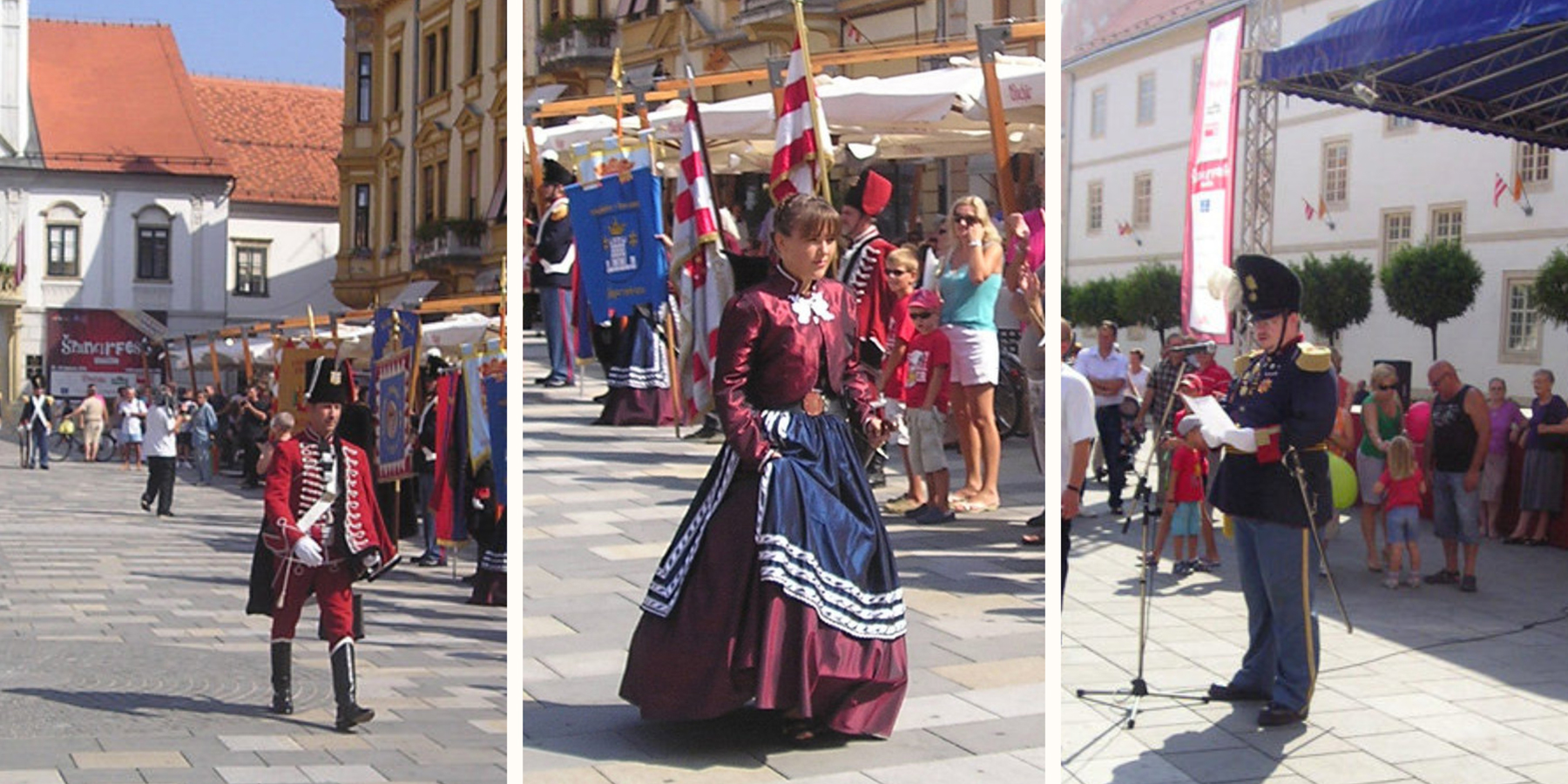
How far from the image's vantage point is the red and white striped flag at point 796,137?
6.09m

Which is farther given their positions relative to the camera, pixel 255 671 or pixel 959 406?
pixel 255 671

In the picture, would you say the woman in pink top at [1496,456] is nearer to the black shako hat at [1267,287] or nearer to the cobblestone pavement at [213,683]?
the black shako hat at [1267,287]

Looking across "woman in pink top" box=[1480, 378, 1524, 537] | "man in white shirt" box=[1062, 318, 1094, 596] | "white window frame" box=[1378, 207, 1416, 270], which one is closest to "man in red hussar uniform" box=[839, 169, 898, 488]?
"man in white shirt" box=[1062, 318, 1094, 596]

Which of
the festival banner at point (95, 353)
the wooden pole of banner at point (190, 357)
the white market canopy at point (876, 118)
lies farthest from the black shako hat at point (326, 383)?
the festival banner at point (95, 353)

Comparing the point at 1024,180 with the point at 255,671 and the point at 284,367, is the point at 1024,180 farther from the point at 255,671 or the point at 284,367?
the point at 255,671

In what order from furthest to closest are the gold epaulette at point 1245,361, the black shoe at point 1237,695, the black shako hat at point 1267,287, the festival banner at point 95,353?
the festival banner at point 95,353
the black shoe at point 1237,695
the gold epaulette at point 1245,361
the black shako hat at point 1267,287

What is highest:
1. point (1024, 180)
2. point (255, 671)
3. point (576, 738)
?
point (1024, 180)

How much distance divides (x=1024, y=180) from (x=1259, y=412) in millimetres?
1141

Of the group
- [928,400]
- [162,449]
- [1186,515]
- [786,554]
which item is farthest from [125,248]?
[786,554]

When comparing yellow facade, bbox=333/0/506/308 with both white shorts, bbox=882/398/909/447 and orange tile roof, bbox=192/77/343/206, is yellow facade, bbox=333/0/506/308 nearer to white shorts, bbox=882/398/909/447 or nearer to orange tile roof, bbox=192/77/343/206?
orange tile roof, bbox=192/77/343/206

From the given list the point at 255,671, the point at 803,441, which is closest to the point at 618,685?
the point at 803,441

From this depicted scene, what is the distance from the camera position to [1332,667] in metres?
6.68

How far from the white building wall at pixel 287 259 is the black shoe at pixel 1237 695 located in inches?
127

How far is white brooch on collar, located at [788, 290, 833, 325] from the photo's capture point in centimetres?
407
